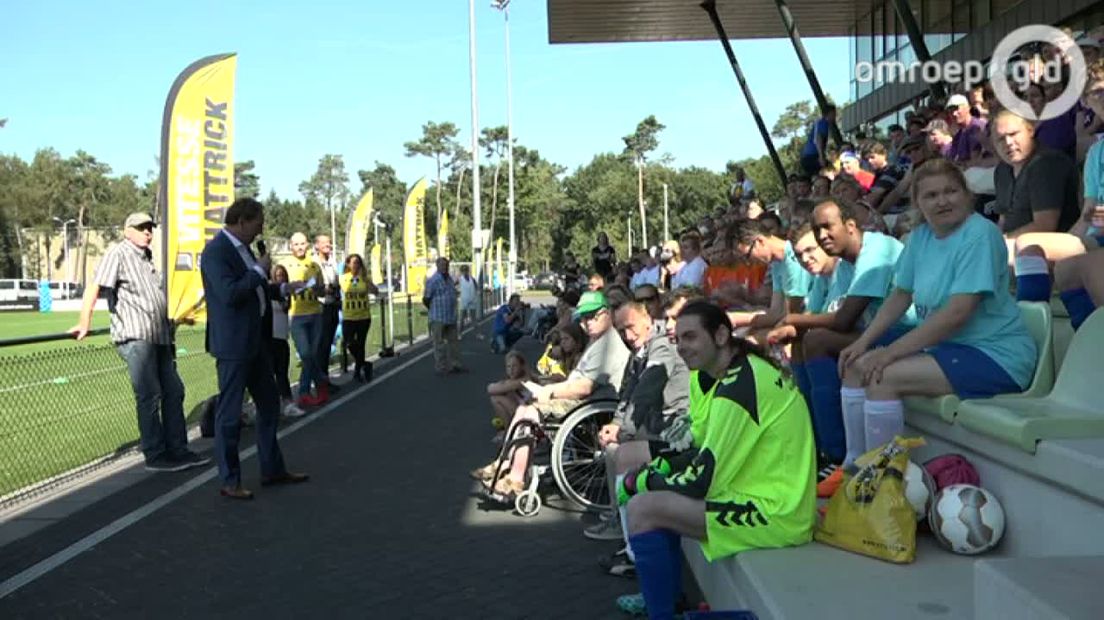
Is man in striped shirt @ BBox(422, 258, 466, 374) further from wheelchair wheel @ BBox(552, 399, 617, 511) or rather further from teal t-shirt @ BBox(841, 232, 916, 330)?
teal t-shirt @ BBox(841, 232, 916, 330)

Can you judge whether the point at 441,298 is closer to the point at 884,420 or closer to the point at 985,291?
the point at 884,420

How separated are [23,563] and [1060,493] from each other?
515 centimetres

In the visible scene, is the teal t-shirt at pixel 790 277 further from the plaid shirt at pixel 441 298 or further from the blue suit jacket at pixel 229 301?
the plaid shirt at pixel 441 298

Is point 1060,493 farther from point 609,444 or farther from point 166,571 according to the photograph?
point 166,571

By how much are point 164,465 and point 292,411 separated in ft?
9.16

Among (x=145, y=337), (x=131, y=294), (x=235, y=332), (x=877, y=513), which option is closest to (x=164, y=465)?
(x=145, y=337)

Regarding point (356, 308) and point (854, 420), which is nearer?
point (854, 420)

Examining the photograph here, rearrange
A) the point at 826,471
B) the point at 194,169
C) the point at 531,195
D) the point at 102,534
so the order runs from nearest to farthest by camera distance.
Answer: the point at 826,471 < the point at 102,534 < the point at 194,169 < the point at 531,195

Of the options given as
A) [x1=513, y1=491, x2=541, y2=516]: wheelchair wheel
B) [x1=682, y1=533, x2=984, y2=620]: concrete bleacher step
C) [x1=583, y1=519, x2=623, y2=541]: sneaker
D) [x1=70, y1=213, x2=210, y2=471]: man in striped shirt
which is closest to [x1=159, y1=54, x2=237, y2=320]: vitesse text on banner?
[x1=70, y1=213, x2=210, y2=471]: man in striped shirt

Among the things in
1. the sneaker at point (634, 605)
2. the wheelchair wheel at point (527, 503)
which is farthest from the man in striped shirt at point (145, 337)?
the sneaker at point (634, 605)

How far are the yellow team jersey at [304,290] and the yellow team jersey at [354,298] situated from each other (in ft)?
5.81

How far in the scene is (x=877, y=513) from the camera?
3195mm

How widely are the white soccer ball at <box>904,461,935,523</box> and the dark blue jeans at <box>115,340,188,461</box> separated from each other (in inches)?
236

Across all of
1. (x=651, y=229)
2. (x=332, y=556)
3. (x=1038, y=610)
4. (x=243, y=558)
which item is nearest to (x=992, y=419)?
(x=1038, y=610)
